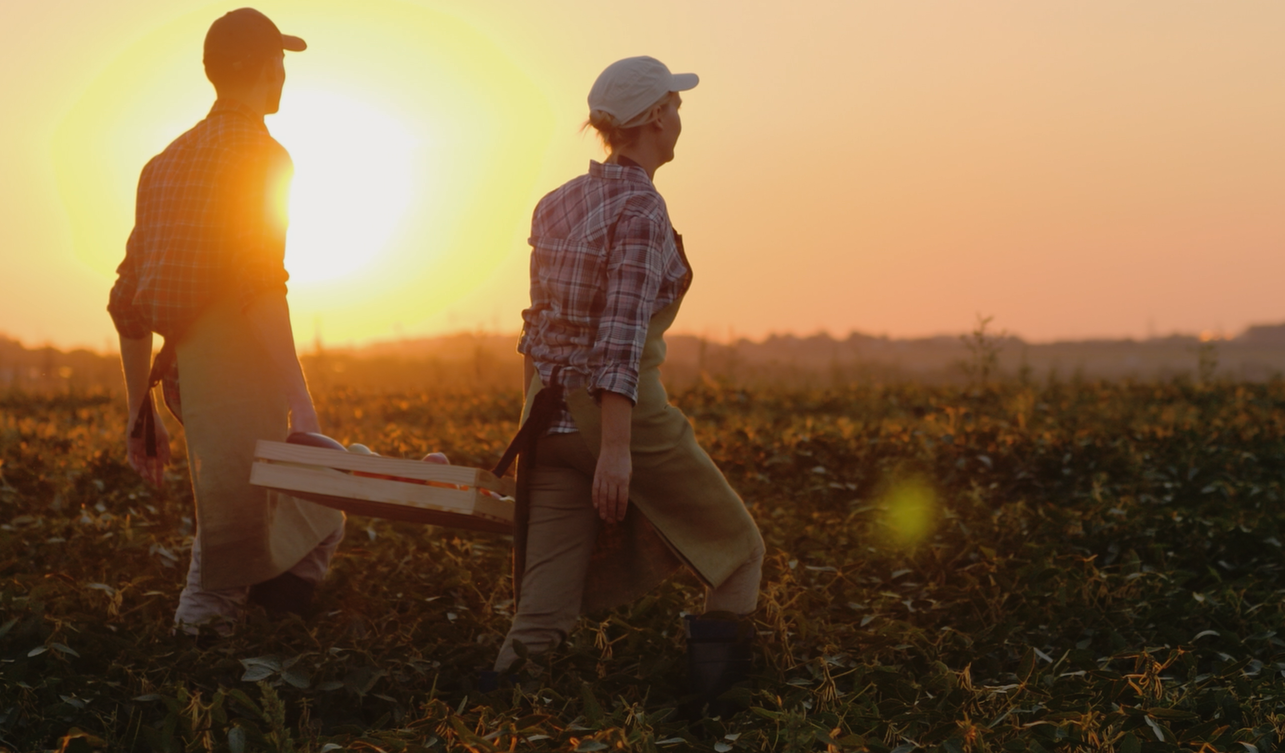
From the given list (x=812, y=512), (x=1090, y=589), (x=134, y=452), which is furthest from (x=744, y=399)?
(x=134, y=452)

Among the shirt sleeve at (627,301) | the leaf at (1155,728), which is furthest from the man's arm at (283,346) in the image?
the leaf at (1155,728)

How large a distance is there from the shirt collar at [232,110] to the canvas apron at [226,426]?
2.09 feet

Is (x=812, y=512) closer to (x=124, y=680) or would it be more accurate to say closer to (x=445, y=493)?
(x=445, y=493)

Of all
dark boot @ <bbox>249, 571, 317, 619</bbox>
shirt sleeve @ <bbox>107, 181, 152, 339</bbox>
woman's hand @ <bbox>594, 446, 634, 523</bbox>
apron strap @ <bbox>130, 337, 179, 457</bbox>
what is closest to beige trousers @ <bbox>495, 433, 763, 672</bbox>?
woman's hand @ <bbox>594, 446, 634, 523</bbox>

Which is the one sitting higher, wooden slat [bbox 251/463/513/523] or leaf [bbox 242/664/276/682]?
wooden slat [bbox 251/463/513/523]

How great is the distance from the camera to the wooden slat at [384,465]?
297 cm

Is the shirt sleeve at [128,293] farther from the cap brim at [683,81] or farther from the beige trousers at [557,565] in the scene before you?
the cap brim at [683,81]

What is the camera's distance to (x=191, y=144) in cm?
344

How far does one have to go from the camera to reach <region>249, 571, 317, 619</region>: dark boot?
3943 mm

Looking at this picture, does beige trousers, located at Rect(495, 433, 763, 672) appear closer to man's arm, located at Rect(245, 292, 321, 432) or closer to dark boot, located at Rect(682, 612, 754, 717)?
dark boot, located at Rect(682, 612, 754, 717)

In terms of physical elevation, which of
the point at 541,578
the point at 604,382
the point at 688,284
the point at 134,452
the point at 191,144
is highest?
the point at 191,144

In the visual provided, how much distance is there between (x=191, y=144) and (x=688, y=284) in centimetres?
182

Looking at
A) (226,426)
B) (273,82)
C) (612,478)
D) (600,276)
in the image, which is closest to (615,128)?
(600,276)

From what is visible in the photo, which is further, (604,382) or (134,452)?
(134,452)
